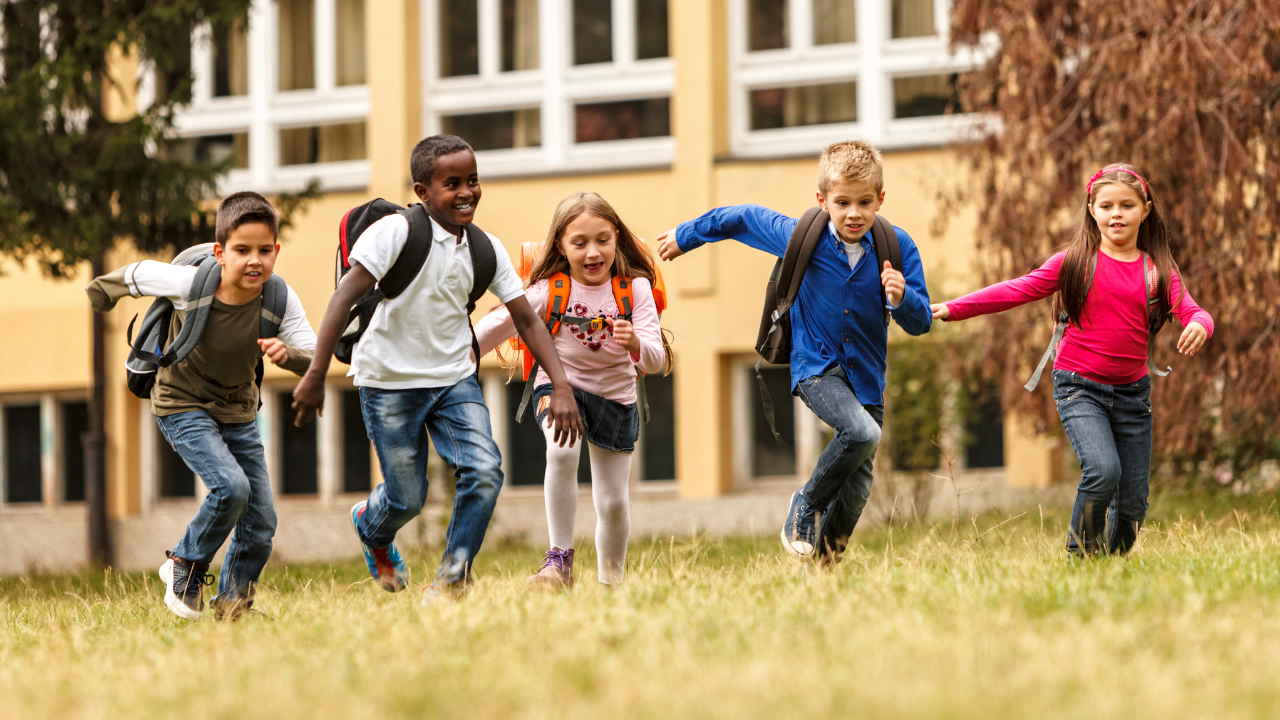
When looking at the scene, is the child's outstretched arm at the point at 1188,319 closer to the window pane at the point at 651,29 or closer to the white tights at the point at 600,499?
the white tights at the point at 600,499

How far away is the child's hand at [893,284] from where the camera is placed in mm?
5465

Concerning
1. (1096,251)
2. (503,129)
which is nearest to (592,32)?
(503,129)

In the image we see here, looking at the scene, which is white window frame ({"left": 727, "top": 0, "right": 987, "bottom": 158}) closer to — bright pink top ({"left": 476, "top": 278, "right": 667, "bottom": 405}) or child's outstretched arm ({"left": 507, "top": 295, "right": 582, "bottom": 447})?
bright pink top ({"left": 476, "top": 278, "right": 667, "bottom": 405})

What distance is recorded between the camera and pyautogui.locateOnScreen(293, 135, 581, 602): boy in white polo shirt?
5355 mm

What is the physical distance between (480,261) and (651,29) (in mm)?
10009

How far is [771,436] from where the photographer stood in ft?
47.4

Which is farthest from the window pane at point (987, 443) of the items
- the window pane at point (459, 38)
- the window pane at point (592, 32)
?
the window pane at point (459, 38)

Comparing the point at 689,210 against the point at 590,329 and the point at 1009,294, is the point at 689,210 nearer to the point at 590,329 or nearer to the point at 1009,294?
the point at 590,329

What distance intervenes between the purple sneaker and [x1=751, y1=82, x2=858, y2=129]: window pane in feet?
30.7

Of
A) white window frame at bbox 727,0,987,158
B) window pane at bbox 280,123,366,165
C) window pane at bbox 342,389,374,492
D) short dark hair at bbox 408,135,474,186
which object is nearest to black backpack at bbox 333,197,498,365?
short dark hair at bbox 408,135,474,186

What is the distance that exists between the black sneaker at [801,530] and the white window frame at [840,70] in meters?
8.25

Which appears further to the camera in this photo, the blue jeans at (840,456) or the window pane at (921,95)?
the window pane at (921,95)

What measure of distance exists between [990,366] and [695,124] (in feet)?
15.5

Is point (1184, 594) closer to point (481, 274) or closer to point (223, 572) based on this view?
point (481, 274)
